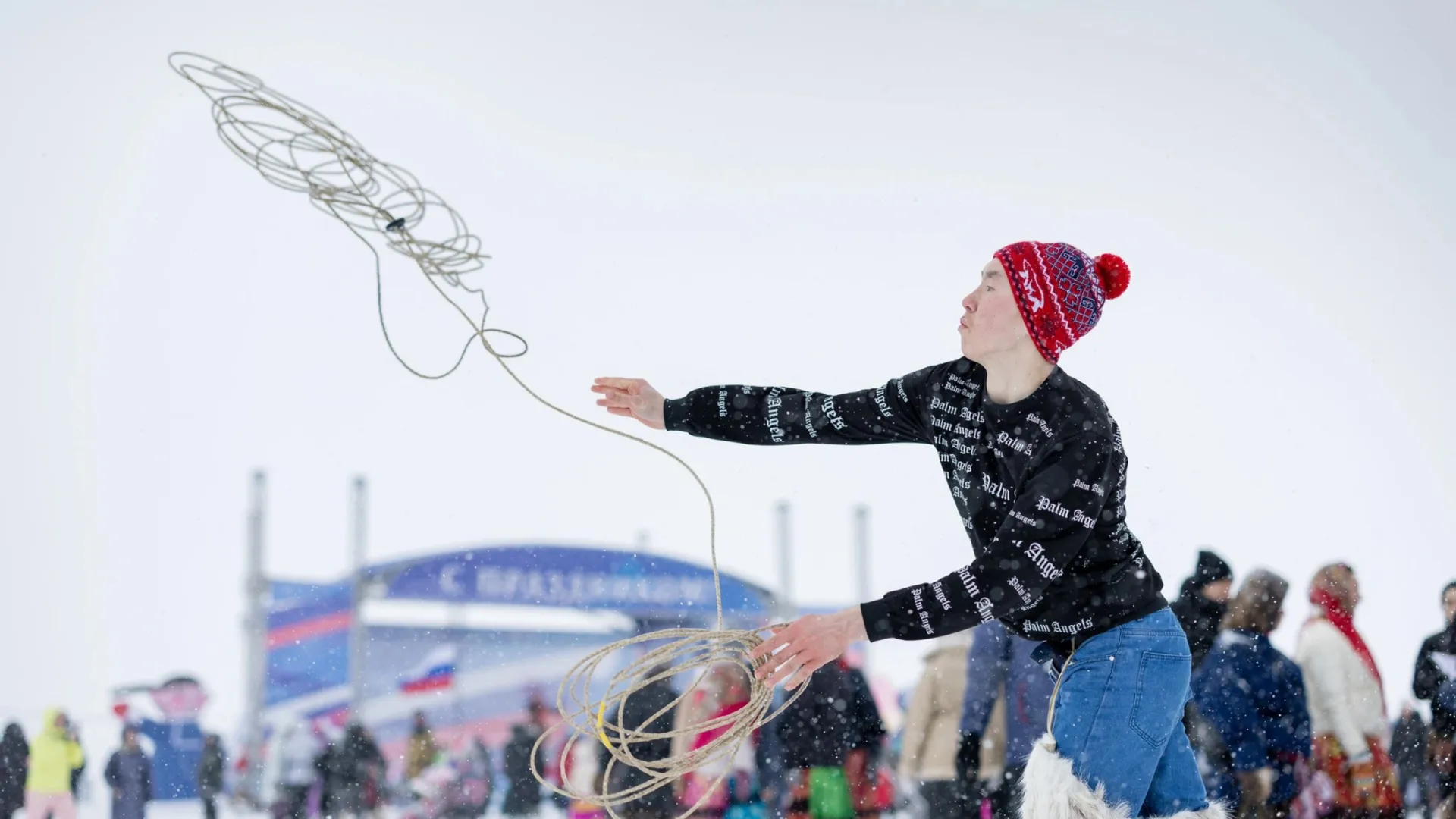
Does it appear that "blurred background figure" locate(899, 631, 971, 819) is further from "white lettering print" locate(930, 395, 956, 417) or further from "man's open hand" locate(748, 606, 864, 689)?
"man's open hand" locate(748, 606, 864, 689)

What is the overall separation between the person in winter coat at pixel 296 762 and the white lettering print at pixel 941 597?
9075mm

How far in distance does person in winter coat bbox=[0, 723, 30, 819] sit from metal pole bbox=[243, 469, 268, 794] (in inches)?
184

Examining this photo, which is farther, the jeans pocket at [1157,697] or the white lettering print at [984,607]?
the jeans pocket at [1157,697]

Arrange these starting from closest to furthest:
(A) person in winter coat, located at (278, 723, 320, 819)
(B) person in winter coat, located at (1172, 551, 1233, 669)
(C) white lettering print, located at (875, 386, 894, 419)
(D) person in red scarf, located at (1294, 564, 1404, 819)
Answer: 1. (C) white lettering print, located at (875, 386, 894, 419)
2. (B) person in winter coat, located at (1172, 551, 1233, 669)
3. (D) person in red scarf, located at (1294, 564, 1404, 819)
4. (A) person in winter coat, located at (278, 723, 320, 819)

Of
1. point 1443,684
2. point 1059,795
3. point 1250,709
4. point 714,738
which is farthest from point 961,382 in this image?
point 1443,684

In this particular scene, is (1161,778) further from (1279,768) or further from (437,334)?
(437,334)

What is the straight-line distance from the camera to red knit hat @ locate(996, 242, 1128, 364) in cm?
227

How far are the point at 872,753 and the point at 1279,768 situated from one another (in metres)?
1.53

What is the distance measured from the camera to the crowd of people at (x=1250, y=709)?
4547 millimetres

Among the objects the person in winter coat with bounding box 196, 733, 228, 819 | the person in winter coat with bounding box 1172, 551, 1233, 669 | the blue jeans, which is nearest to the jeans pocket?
the blue jeans

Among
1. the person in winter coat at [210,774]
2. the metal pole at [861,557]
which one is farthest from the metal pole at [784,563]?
the person in winter coat at [210,774]

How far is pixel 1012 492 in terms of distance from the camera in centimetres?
220

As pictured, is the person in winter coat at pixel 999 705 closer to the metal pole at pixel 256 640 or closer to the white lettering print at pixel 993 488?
the white lettering print at pixel 993 488

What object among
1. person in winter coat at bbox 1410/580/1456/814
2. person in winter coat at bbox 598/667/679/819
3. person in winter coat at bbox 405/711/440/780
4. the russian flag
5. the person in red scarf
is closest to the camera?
the person in red scarf
